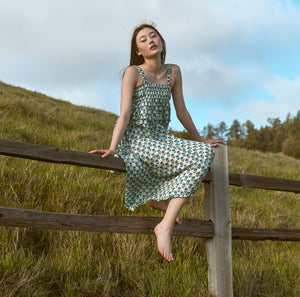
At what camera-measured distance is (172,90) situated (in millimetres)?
2951

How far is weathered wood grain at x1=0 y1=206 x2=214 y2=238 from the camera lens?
2.20 meters

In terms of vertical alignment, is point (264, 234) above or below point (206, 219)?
below

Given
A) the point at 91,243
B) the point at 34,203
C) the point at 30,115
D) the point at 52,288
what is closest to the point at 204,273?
the point at 91,243

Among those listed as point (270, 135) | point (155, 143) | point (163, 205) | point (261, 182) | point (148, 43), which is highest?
point (270, 135)

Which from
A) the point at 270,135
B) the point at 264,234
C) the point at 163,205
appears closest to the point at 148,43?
the point at 163,205

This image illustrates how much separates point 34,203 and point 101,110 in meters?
12.0

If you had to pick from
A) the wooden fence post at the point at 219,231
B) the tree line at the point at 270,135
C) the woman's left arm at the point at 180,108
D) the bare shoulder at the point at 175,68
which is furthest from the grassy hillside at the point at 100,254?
the tree line at the point at 270,135

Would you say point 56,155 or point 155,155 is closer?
point 56,155

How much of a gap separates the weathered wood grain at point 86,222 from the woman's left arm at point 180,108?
2.28ft

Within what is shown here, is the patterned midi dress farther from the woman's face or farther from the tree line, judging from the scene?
the tree line

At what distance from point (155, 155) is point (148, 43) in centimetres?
91

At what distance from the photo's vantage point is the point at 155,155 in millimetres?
2543

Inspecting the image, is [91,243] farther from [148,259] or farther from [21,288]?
[21,288]

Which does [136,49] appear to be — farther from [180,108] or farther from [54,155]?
[54,155]
